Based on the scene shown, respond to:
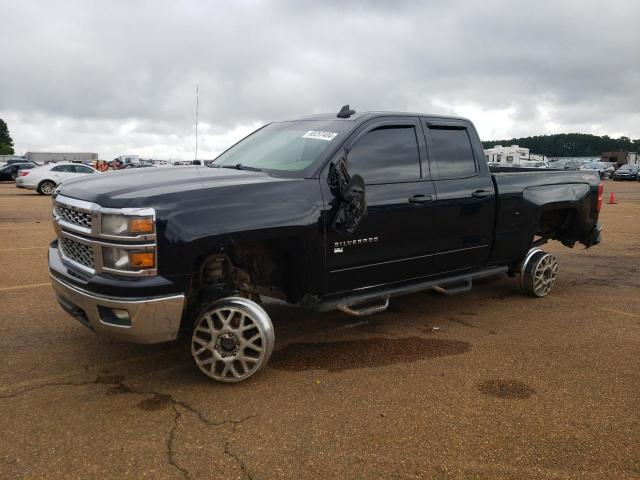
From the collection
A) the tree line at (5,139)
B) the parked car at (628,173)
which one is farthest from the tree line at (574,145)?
the tree line at (5,139)

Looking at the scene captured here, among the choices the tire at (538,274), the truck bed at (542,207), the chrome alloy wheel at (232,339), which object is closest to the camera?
the chrome alloy wheel at (232,339)

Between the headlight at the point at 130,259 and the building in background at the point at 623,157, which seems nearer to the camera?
the headlight at the point at 130,259

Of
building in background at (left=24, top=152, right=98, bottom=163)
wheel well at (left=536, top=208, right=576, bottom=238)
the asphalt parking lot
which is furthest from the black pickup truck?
building in background at (left=24, top=152, right=98, bottom=163)

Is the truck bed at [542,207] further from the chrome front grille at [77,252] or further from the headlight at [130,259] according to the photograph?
the chrome front grille at [77,252]

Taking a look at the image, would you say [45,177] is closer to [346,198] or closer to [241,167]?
[241,167]

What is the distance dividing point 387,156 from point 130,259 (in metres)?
2.26

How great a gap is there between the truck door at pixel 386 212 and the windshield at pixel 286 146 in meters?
0.21

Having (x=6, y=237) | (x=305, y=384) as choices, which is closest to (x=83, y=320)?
(x=305, y=384)

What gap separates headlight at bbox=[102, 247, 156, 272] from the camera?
314cm

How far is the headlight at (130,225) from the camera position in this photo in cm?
310

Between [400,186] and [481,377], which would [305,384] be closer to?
[481,377]

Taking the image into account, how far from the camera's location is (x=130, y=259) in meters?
3.15

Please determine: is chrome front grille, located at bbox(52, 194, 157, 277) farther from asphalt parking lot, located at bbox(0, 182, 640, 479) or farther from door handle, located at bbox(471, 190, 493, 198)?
door handle, located at bbox(471, 190, 493, 198)

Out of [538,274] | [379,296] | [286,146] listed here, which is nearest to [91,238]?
[286,146]
